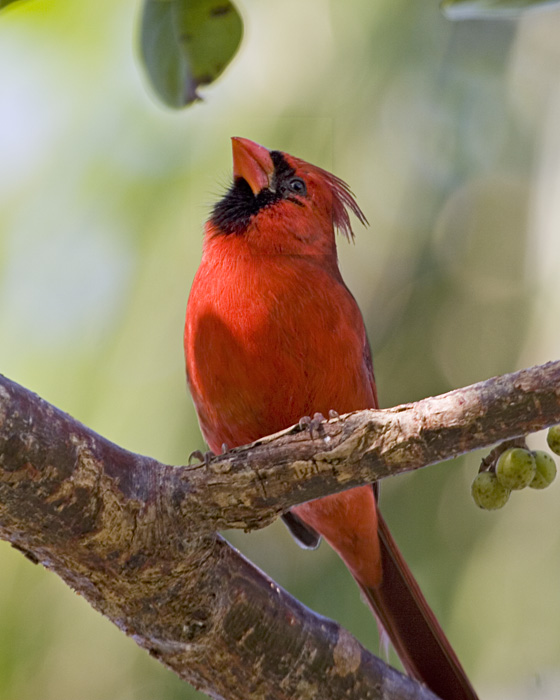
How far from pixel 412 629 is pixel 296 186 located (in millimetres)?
1389

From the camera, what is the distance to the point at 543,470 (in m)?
1.87

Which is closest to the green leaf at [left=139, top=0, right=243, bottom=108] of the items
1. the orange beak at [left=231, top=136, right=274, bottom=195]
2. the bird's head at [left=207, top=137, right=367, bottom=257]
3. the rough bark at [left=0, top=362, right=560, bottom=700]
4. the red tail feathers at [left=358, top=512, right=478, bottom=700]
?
the rough bark at [left=0, top=362, right=560, bottom=700]

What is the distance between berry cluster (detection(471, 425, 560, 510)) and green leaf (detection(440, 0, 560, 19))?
79 cm

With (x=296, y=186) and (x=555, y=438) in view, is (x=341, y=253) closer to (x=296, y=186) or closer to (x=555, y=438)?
(x=296, y=186)

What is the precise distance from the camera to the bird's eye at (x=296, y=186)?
9.52 feet

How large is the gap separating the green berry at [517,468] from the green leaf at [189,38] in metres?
0.96

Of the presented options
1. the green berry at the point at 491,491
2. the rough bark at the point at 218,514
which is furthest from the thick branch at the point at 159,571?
the green berry at the point at 491,491

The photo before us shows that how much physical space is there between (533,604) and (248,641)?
1313 mm

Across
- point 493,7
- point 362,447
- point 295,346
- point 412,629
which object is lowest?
point 412,629

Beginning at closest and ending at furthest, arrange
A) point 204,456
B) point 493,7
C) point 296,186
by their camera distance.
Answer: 1. point 493,7
2. point 204,456
3. point 296,186

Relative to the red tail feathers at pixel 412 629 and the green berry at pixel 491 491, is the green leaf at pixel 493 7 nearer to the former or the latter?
the green berry at pixel 491 491

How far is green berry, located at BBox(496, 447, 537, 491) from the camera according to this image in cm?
185

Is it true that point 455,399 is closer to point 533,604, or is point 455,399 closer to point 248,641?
point 248,641

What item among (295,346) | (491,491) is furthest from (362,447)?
(295,346)
